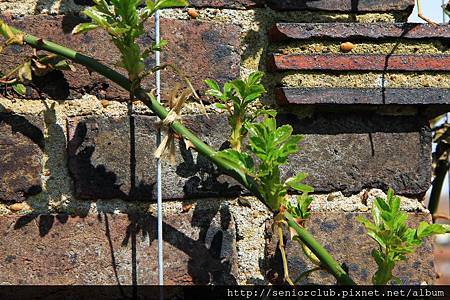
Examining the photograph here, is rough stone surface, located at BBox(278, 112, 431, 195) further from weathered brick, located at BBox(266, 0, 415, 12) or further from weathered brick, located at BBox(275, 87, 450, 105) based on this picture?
weathered brick, located at BBox(266, 0, 415, 12)

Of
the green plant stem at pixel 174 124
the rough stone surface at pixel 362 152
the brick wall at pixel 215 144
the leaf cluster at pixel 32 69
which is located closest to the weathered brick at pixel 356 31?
the brick wall at pixel 215 144

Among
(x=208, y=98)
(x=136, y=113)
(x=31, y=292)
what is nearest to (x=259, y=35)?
(x=208, y=98)

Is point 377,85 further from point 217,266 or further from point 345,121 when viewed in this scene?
point 217,266

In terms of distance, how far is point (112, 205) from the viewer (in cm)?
126

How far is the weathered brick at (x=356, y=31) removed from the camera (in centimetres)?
130

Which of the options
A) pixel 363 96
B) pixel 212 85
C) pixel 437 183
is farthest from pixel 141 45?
pixel 437 183

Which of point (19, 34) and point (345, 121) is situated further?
point (345, 121)

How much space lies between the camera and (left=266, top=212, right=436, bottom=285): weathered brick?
1290mm

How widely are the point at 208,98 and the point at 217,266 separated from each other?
289 mm

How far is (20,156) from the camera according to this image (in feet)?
4.11

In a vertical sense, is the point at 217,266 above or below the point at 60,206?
below

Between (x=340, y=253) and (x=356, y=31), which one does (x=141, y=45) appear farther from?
(x=340, y=253)

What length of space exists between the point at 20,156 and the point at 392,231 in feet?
2.03

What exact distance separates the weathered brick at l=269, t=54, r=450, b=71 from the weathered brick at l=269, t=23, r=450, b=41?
33 millimetres
